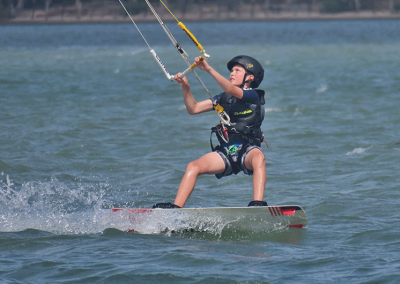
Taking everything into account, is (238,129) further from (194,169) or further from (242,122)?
(194,169)

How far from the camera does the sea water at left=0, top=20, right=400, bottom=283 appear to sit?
19.6 feet

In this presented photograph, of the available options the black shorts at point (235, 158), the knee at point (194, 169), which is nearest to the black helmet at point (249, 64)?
the black shorts at point (235, 158)

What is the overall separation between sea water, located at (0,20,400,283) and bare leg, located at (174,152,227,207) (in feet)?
1.40

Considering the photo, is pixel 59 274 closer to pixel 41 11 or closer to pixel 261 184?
pixel 261 184

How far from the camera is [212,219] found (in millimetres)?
6996

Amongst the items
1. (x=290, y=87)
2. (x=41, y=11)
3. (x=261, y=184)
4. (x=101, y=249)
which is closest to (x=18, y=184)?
(x=101, y=249)

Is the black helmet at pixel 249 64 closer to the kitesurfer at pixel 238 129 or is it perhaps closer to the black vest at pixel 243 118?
the kitesurfer at pixel 238 129

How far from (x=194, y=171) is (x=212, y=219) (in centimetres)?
53

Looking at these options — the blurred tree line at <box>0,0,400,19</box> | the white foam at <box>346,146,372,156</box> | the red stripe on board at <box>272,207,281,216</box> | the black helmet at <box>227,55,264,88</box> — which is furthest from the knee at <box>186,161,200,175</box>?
the blurred tree line at <box>0,0,400,19</box>

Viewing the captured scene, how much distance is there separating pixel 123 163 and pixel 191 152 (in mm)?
1563

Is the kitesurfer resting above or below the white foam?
above

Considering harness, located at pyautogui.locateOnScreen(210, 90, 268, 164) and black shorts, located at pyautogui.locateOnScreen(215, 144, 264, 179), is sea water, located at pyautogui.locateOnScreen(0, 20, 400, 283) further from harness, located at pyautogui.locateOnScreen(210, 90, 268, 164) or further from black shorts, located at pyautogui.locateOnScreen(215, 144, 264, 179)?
harness, located at pyautogui.locateOnScreen(210, 90, 268, 164)

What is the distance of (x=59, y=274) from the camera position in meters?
5.78

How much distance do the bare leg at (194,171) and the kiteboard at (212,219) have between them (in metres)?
0.18
